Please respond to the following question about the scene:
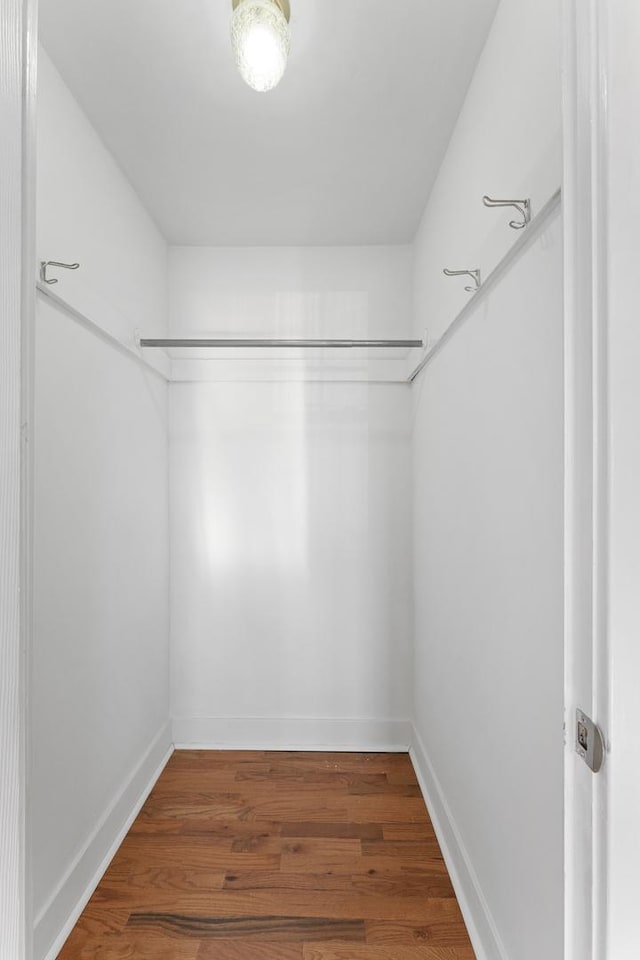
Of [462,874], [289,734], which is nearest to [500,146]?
[462,874]

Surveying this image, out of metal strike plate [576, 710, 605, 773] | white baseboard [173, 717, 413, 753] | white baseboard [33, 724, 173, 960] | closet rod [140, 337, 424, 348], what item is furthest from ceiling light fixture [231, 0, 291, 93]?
white baseboard [173, 717, 413, 753]

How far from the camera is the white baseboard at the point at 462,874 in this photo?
4.83 ft

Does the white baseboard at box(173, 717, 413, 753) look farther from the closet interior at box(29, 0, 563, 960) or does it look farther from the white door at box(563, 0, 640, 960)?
the white door at box(563, 0, 640, 960)

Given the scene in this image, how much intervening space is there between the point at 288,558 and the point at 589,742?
2.23 metres

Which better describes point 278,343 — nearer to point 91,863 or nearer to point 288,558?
point 288,558

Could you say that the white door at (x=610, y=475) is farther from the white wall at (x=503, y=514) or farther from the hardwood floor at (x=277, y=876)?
the hardwood floor at (x=277, y=876)

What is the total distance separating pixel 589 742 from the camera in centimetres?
66

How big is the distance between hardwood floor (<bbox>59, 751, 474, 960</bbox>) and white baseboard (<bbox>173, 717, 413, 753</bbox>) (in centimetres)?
22

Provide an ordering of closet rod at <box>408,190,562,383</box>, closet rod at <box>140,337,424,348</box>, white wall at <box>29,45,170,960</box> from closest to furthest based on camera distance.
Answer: closet rod at <box>408,190,562,383</box>, white wall at <box>29,45,170,960</box>, closet rod at <box>140,337,424,348</box>

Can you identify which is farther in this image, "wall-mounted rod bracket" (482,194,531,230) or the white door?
"wall-mounted rod bracket" (482,194,531,230)

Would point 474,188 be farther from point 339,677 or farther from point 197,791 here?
point 197,791

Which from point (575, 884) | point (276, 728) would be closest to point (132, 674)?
point (276, 728)

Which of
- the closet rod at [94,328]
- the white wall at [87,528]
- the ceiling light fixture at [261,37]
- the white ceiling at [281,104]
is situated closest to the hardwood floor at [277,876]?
the white wall at [87,528]

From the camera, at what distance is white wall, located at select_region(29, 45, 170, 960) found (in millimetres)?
1575
